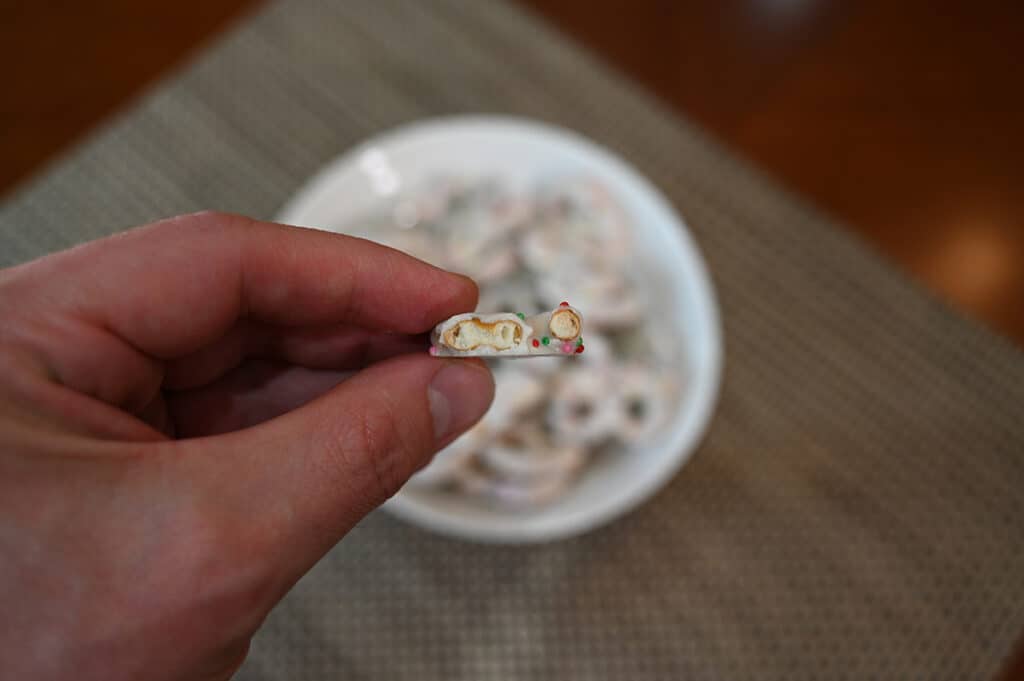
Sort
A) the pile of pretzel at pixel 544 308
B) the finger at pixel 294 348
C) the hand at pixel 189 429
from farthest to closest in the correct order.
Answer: the pile of pretzel at pixel 544 308 → the finger at pixel 294 348 → the hand at pixel 189 429

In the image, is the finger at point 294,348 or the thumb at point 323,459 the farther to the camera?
the finger at point 294,348

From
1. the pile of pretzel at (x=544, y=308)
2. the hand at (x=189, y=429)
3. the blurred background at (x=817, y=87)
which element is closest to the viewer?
the hand at (x=189, y=429)

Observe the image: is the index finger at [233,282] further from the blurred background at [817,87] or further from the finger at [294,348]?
the blurred background at [817,87]

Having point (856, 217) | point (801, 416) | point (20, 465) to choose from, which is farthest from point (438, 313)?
point (856, 217)

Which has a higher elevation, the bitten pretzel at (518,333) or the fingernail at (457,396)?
the bitten pretzel at (518,333)

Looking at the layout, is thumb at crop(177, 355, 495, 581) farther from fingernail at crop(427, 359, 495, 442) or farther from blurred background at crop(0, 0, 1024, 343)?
blurred background at crop(0, 0, 1024, 343)

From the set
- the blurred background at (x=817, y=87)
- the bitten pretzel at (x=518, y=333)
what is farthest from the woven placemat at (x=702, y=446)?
the bitten pretzel at (x=518, y=333)

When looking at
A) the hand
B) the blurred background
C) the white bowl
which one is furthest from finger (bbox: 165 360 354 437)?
the blurred background
